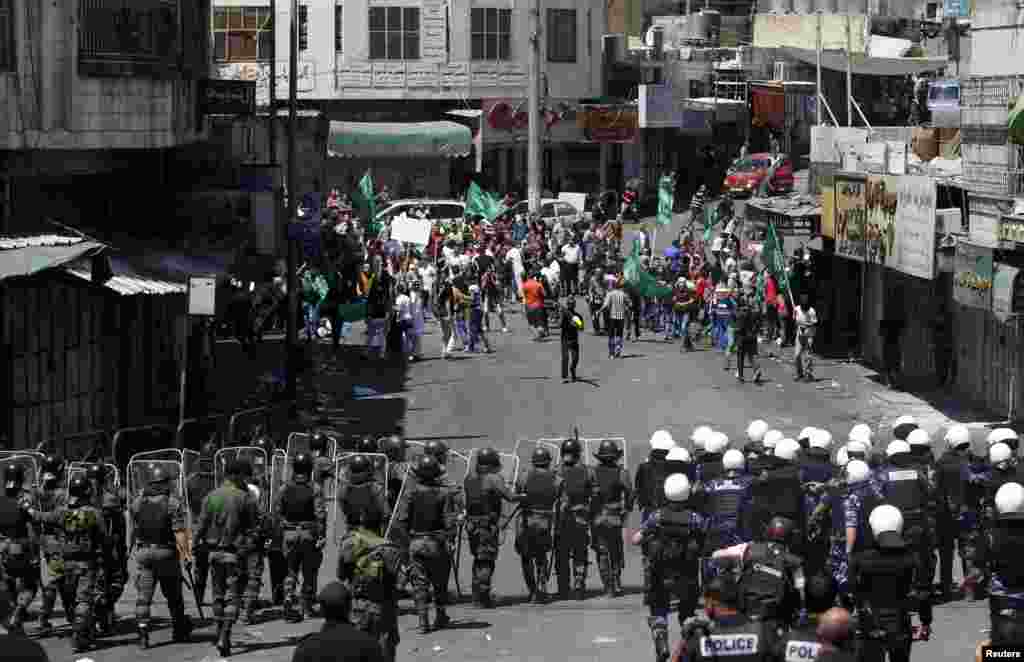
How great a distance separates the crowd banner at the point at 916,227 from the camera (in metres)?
Answer: 32.5

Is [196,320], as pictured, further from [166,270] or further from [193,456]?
[193,456]

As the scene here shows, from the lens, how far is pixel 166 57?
28484 mm

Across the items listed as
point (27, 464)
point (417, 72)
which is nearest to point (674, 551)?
point (27, 464)

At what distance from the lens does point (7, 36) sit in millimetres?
25172

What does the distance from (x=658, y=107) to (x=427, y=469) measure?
170 feet

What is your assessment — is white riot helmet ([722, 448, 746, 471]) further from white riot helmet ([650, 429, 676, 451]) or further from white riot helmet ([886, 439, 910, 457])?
white riot helmet ([886, 439, 910, 457])

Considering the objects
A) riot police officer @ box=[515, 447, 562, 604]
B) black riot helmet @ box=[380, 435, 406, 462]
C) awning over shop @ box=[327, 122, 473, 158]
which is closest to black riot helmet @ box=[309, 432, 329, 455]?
black riot helmet @ box=[380, 435, 406, 462]

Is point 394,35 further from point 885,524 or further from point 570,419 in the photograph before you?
point 885,524

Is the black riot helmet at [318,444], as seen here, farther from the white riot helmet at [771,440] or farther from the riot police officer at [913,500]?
the riot police officer at [913,500]

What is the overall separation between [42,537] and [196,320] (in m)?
14.1

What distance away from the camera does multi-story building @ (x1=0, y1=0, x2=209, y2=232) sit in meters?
25.4

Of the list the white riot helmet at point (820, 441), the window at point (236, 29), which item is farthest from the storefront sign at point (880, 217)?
the window at point (236, 29)

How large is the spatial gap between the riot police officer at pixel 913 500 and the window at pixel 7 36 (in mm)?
12626

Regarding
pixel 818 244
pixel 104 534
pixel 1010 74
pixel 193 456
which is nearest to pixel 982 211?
pixel 1010 74
